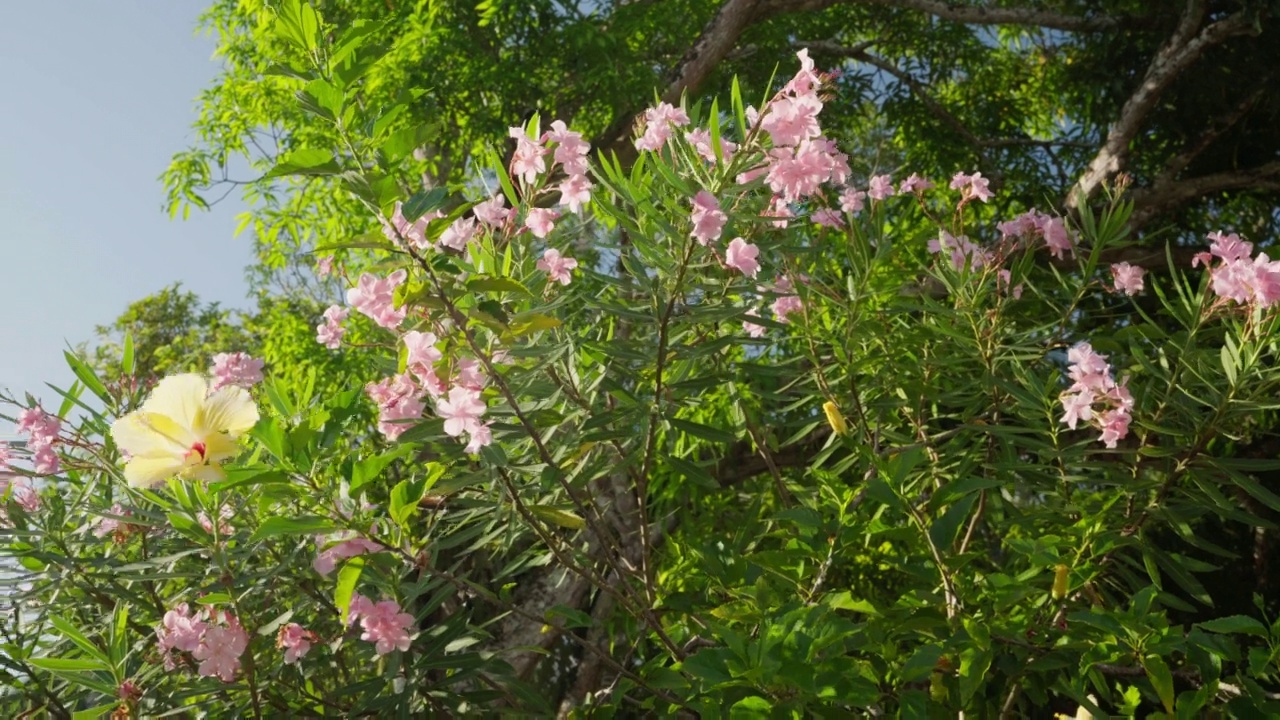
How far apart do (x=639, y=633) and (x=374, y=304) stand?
2.47 ft

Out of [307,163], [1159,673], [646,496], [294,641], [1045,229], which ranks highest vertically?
[307,163]

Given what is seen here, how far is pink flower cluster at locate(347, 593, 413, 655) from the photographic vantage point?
4.59 ft

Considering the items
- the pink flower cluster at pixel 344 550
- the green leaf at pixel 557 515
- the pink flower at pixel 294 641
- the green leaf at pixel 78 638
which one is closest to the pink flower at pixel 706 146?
the green leaf at pixel 557 515

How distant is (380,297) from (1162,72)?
3.48m

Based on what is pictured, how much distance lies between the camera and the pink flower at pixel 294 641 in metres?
1.53

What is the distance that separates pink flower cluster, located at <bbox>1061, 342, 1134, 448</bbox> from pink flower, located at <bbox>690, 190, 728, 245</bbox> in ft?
2.19

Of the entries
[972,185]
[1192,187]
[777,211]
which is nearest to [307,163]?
[777,211]

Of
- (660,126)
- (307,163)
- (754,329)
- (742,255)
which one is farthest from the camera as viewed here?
(754,329)

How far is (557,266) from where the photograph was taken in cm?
158

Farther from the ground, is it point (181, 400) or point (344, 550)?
point (181, 400)

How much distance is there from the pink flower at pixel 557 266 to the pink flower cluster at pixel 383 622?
0.49m

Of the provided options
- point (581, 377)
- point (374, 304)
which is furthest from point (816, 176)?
point (374, 304)

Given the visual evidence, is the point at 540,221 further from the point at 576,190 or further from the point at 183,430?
the point at 183,430

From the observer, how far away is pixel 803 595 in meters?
1.56
